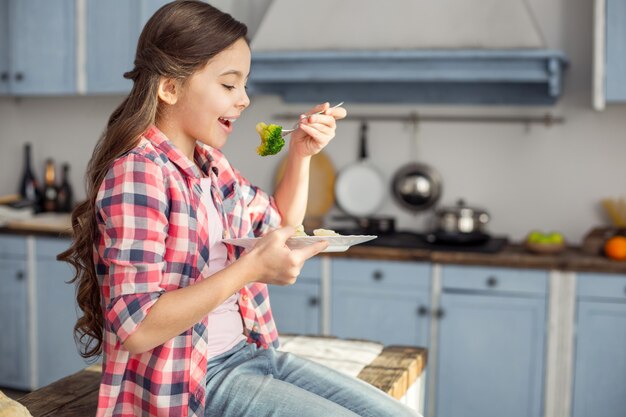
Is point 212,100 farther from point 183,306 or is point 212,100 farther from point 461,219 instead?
point 461,219

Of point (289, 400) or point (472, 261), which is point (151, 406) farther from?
point (472, 261)

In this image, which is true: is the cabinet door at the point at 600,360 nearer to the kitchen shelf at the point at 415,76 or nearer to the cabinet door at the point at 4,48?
the kitchen shelf at the point at 415,76

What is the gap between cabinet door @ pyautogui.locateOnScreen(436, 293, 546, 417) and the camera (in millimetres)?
3312

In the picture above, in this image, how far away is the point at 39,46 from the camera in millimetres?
4250

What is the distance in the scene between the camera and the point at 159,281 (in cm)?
146

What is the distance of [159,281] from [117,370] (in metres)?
0.22

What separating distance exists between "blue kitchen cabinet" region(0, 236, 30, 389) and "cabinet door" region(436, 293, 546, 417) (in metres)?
2.13

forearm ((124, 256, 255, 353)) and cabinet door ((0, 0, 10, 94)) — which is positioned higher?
cabinet door ((0, 0, 10, 94))

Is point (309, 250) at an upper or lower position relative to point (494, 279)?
upper

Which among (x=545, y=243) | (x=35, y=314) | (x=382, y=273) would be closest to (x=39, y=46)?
(x=35, y=314)

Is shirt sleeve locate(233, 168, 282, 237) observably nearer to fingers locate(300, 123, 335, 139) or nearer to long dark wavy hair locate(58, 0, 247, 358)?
fingers locate(300, 123, 335, 139)

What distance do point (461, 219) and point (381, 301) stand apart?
21.0 inches

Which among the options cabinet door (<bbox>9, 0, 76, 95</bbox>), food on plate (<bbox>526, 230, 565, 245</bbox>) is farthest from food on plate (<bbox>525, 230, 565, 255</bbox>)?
cabinet door (<bbox>9, 0, 76, 95</bbox>)

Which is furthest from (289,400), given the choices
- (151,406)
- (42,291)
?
(42,291)
